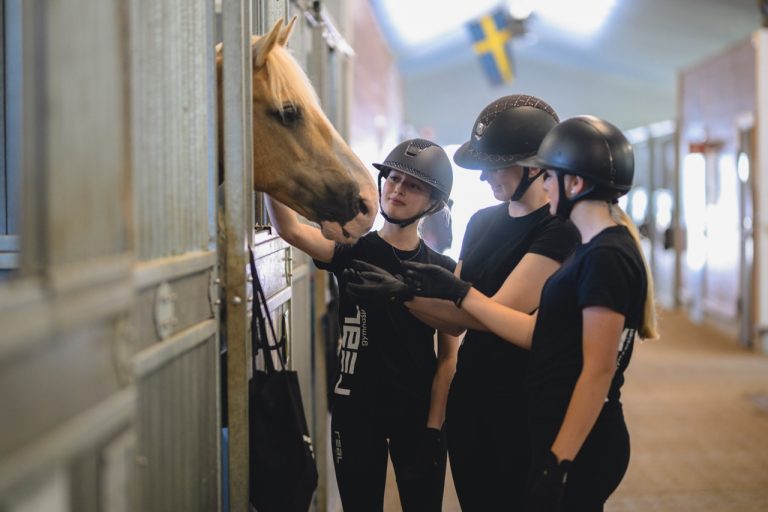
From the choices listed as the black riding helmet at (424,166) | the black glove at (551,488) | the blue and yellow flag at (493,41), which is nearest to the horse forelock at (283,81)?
the black riding helmet at (424,166)

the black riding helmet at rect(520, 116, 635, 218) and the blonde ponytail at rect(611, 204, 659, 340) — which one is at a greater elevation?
the black riding helmet at rect(520, 116, 635, 218)

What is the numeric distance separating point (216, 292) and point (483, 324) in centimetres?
62

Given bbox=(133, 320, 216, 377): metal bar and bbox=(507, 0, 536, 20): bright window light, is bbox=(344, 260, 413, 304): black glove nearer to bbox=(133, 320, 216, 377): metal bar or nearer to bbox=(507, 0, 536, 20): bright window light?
bbox=(133, 320, 216, 377): metal bar

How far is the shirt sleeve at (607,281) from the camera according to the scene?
5.16 feet

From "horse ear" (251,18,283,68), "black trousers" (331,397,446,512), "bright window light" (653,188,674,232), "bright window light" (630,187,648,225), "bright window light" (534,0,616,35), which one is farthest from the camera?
"bright window light" (630,187,648,225)

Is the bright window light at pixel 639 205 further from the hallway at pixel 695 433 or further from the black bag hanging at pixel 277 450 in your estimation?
the black bag hanging at pixel 277 450

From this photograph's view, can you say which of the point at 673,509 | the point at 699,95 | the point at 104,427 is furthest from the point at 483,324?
the point at 699,95

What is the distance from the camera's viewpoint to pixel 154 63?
4.29 ft

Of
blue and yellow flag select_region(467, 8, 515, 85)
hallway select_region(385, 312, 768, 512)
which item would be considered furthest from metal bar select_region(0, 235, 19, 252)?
blue and yellow flag select_region(467, 8, 515, 85)

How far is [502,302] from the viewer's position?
76.2 inches

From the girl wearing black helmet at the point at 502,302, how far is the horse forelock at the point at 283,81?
0.45m

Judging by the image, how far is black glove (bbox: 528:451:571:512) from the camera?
5.24 feet

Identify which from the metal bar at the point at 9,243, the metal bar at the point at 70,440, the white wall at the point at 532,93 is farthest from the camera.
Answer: the white wall at the point at 532,93

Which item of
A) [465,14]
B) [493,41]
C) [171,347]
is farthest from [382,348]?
[493,41]
